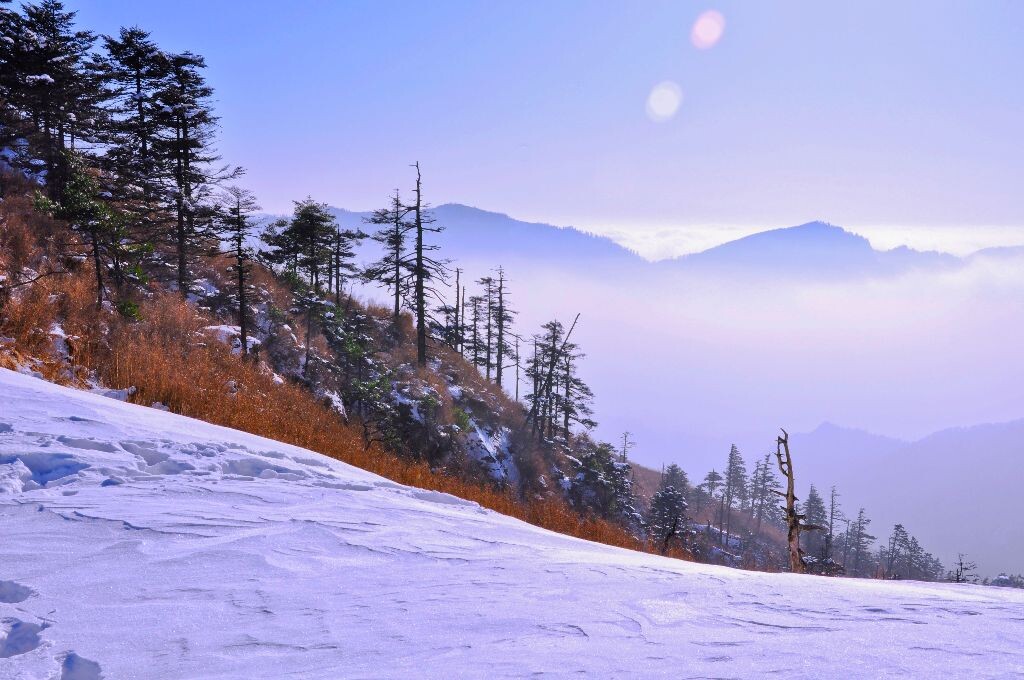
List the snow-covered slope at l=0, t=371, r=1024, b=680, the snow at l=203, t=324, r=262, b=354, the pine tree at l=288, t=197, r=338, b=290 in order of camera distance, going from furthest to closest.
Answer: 1. the pine tree at l=288, t=197, r=338, b=290
2. the snow at l=203, t=324, r=262, b=354
3. the snow-covered slope at l=0, t=371, r=1024, b=680

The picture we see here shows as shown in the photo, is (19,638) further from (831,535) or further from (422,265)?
(831,535)

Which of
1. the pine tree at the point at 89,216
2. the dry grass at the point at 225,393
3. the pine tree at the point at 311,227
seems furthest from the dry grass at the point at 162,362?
the pine tree at the point at 311,227

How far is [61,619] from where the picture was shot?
5.95ft

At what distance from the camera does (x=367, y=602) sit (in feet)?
7.13

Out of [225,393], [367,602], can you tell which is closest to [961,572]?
[225,393]

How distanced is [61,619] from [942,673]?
2.75m

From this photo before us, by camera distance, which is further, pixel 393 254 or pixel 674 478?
pixel 674 478

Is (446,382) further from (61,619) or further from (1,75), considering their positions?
(61,619)

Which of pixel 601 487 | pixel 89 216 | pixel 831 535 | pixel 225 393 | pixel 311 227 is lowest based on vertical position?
pixel 831 535

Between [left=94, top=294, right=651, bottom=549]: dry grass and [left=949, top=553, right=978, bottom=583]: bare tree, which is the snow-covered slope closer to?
[left=949, top=553, right=978, bottom=583]: bare tree

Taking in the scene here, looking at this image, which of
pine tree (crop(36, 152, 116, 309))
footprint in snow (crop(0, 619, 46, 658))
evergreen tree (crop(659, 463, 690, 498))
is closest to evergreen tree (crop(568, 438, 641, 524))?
pine tree (crop(36, 152, 116, 309))

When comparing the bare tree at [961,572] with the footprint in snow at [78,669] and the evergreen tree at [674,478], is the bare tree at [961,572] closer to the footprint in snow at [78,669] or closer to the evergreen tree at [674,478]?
the footprint in snow at [78,669]

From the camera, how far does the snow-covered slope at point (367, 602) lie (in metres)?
1.67

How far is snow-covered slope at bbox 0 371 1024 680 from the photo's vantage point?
1.67 metres
